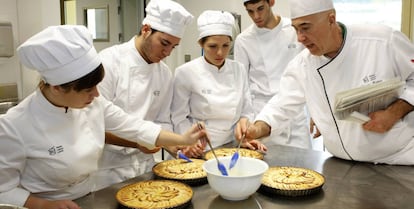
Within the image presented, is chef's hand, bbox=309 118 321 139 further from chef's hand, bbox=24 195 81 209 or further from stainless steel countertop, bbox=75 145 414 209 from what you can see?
chef's hand, bbox=24 195 81 209

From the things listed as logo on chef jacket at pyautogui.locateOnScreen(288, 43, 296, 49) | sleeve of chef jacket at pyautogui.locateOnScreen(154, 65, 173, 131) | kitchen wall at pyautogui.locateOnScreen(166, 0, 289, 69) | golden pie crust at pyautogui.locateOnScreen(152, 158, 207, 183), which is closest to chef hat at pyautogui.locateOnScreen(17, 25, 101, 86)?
golden pie crust at pyautogui.locateOnScreen(152, 158, 207, 183)

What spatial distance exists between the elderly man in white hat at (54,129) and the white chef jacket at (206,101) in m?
0.68

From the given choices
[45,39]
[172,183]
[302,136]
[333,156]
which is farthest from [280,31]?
[45,39]

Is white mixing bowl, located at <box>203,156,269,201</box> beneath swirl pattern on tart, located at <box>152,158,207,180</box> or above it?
above

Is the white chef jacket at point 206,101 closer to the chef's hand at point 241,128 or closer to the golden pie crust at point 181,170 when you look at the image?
the chef's hand at point 241,128

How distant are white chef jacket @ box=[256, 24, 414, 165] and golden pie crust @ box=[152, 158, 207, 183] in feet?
1.86

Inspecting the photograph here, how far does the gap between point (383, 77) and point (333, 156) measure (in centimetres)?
40

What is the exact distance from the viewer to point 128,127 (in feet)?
5.04

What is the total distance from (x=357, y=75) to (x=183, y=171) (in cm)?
79

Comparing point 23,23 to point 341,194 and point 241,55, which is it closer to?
point 241,55

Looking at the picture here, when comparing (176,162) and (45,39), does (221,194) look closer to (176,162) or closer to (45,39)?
(176,162)

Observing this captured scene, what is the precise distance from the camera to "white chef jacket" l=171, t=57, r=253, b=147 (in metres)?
1.99

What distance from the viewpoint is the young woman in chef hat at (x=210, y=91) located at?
1.99 meters

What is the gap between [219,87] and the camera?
2043mm
